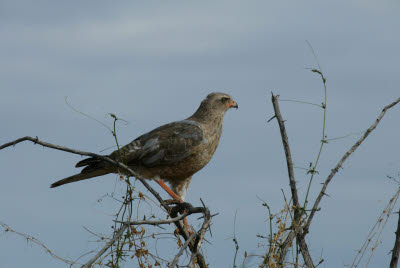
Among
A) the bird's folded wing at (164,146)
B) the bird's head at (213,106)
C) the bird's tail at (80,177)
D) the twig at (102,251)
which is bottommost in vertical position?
the twig at (102,251)

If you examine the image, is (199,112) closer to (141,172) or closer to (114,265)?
(141,172)

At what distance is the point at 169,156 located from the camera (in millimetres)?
7758

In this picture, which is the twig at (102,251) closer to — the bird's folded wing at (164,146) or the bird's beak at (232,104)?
the bird's folded wing at (164,146)

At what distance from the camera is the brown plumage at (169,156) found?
25.4 ft

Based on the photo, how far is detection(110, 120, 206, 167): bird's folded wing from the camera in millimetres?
7746

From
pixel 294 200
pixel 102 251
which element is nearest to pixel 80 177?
pixel 294 200

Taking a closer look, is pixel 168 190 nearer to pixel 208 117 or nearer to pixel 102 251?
pixel 208 117

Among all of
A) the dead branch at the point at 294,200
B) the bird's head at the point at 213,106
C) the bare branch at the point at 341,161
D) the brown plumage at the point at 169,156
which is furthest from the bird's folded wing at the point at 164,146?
the bare branch at the point at 341,161

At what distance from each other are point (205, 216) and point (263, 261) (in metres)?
0.87

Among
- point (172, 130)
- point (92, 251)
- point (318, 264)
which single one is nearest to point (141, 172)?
point (172, 130)

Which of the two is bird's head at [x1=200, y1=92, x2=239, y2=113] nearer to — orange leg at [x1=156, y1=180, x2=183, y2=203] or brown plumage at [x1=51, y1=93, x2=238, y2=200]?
brown plumage at [x1=51, y1=93, x2=238, y2=200]

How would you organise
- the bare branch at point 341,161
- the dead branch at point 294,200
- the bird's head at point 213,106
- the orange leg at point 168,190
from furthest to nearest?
the bird's head at point 213,106 → the orange leg at point 168,190 → the bare branch at point 341,161 → the dead branch at point 294,200

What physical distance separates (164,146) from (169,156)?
0.17 metres

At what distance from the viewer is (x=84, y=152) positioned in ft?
16.4
